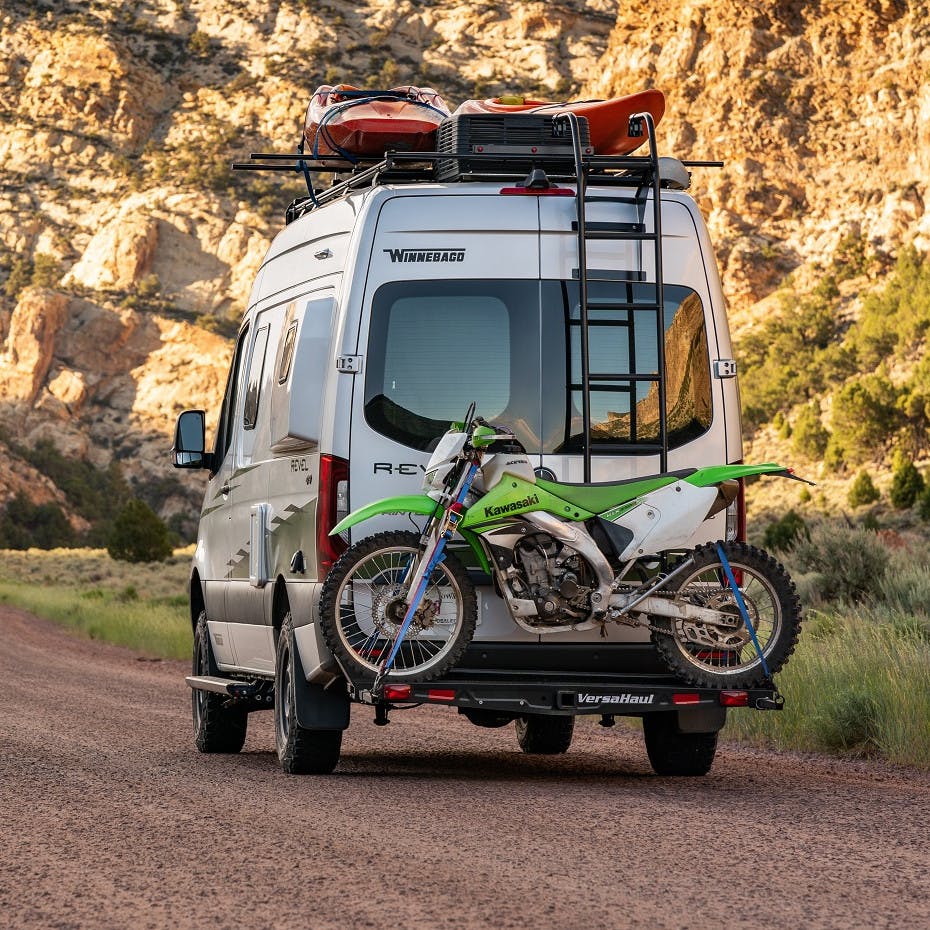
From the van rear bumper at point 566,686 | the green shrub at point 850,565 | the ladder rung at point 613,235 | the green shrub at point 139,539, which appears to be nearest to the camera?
the van rear bumper at point 566,686

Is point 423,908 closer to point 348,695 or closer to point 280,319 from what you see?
point 348,695

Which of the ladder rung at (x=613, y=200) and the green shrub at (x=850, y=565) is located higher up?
the ladder rung at (x=613, y=200)

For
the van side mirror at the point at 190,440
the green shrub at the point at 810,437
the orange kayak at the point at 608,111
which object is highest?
the green shrub at the point at 810,437

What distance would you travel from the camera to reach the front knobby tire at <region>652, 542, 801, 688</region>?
867 cm

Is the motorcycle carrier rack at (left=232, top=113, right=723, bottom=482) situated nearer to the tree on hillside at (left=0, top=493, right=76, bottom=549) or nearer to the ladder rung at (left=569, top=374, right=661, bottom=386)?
the ladder rung at (left=569, top=374, right=661, bottom=386)

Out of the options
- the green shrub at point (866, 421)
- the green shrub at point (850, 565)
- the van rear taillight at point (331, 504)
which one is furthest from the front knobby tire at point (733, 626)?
the green shrub at point (866, 421)

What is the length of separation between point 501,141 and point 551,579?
2636 mm

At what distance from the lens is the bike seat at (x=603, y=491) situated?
28.5ft

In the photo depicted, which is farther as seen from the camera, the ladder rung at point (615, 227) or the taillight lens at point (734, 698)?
the ladder rung at point (615, 227)

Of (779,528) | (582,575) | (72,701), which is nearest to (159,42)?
(779,528)

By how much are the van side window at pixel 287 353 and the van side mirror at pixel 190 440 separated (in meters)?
1.59

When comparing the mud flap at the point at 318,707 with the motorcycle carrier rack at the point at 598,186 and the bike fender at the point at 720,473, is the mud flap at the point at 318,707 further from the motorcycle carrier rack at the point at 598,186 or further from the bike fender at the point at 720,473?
the bike fender at the point at 720,473

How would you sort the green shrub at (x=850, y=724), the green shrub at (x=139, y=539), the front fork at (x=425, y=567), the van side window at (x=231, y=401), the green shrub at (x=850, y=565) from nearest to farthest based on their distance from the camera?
the front fork at (x=425, y=567)
the green shrub at (x=850, y=724)
the van side window at (x=231, y=401)
the green shrub at (x=850, y=565)
the green shrub at (x=139, y=539)

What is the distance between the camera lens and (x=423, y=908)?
5.65m
